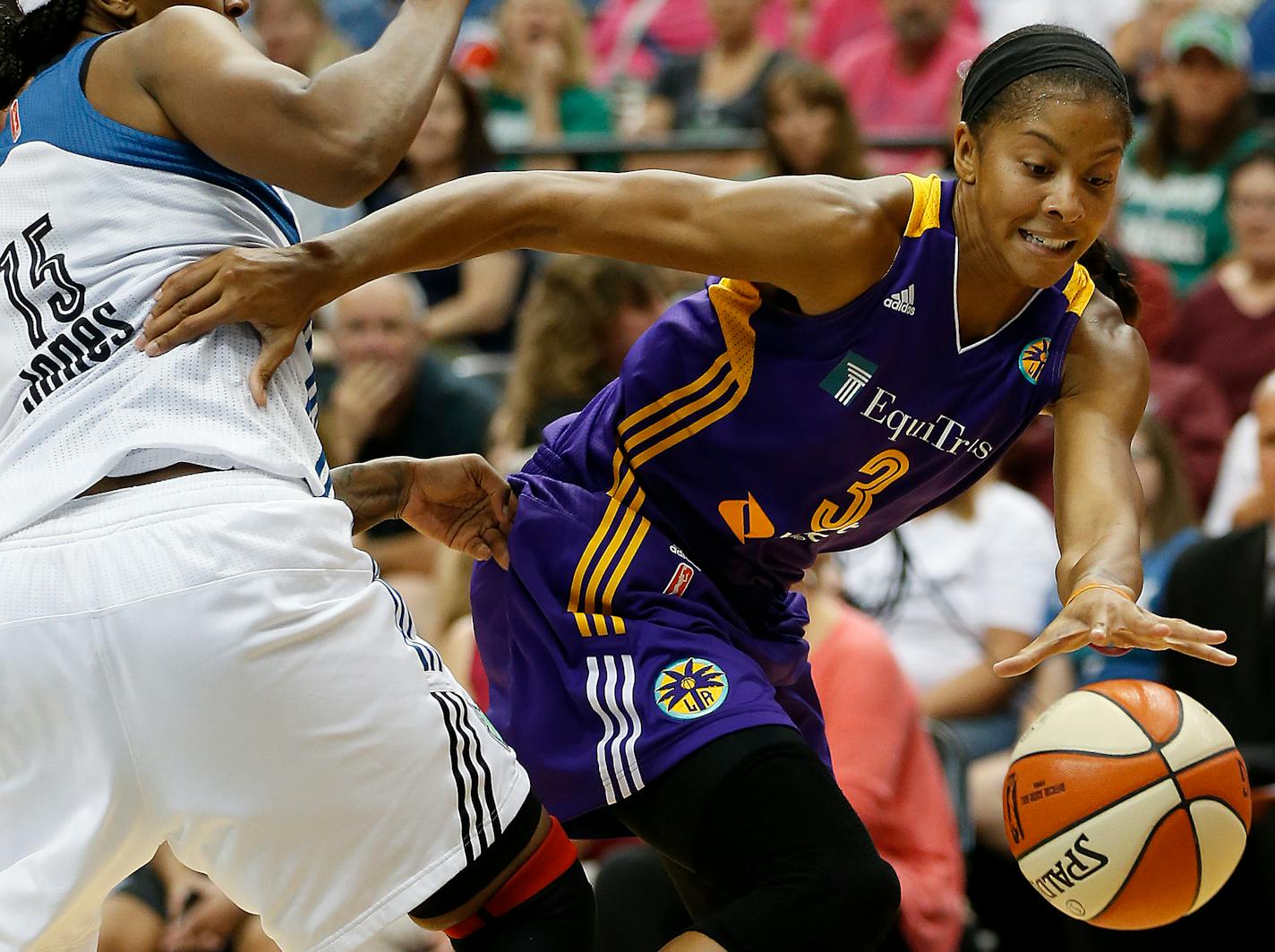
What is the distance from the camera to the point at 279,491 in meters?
2.71

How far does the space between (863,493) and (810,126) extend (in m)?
4.21

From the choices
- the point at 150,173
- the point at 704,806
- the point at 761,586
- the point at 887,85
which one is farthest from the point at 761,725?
the point at 887,85

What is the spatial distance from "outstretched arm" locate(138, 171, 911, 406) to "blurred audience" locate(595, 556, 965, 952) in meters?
1.89

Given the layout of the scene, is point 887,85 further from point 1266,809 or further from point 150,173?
point 150,173

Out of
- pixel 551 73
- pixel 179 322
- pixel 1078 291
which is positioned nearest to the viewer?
pixel 179 322

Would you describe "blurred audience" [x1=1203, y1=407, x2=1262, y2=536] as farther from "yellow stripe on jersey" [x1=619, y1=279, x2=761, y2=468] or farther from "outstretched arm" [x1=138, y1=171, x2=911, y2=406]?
"outstretched arm" [x1=138, y1=171, x2=911, y2=406]

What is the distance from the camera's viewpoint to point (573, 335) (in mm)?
6207

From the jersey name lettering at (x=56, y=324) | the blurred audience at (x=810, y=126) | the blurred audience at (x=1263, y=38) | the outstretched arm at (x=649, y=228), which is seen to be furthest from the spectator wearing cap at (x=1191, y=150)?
the jersey name lettering at (x=56, y=324)

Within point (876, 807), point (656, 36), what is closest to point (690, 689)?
point (876, 807)

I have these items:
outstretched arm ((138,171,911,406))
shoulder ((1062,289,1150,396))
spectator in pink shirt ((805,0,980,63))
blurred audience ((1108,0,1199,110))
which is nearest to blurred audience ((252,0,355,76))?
spectator in pink shirt ((805,0,980,63))

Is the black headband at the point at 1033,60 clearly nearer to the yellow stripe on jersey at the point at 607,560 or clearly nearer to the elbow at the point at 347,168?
the yellow stripe on jersey at the point at 607,560

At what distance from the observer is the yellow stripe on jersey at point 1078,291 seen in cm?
331

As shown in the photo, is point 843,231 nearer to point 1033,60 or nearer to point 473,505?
point 1033,60

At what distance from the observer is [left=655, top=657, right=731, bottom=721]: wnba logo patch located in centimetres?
309
